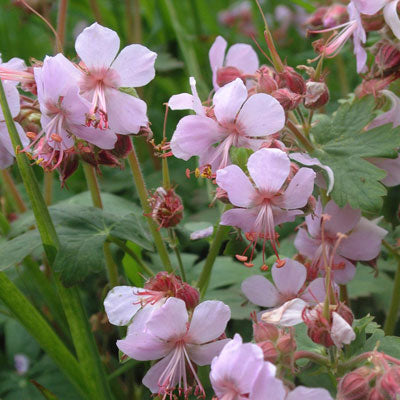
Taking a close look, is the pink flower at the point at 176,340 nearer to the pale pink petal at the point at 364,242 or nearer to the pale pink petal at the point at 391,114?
the pale pink petal at the point at 364,242

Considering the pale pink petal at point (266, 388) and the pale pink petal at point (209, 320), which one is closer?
the pale pink petal at point (266, 388)

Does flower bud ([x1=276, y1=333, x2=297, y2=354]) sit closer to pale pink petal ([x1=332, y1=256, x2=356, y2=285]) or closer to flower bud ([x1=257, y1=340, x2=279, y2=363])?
flower bud ([x1=257, y1=340, x2=279, y2=363])

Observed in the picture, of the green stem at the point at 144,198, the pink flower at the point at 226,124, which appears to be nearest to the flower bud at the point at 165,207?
the green stem at the point at 144,198

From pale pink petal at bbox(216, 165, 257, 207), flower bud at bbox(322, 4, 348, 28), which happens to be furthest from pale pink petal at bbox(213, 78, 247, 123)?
flower bud at bbox(322, 4, 348, 28)

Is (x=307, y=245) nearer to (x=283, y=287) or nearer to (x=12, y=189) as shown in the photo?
(x=283, y=287)

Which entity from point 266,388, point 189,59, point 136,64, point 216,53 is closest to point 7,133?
point 136,64
